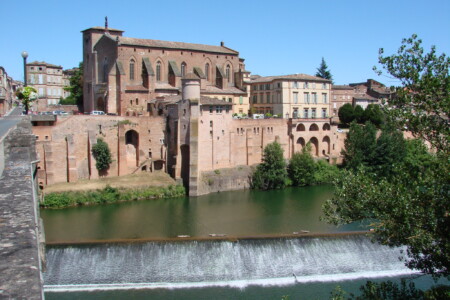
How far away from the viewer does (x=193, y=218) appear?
31594 mm

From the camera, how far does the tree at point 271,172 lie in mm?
42062

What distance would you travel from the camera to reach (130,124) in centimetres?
4088

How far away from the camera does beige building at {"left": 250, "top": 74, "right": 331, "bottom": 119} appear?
53.8 metres

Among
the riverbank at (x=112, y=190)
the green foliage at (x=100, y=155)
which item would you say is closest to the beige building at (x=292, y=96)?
the riverbank at (x=112, y=190)

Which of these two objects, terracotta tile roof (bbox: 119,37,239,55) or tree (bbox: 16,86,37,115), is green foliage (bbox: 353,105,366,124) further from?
tree (bbox: 16,86,37,115)

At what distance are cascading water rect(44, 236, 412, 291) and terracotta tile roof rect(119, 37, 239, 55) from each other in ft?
89.8

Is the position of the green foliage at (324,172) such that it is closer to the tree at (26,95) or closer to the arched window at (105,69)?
the arched window at (105,69)

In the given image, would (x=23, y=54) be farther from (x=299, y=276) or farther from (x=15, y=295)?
(x=15, y=295)

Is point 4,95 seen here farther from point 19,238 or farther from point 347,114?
point 19,238

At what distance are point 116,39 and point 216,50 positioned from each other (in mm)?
11700

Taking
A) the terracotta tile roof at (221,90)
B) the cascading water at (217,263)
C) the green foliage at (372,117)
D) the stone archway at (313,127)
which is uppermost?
the terracotta tile roof at (221,90)

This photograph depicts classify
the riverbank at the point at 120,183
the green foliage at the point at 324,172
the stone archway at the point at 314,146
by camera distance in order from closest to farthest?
the riverbank at the point at 120,183, the green foliage at the point at 324,172, the stone archway at the point at 314,146

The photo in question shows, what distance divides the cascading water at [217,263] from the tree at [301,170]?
18859mm

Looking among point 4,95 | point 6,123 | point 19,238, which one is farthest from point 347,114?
point 19,238
